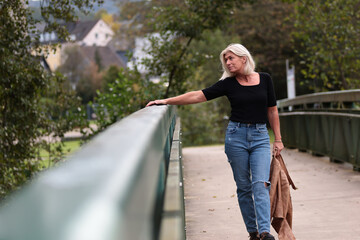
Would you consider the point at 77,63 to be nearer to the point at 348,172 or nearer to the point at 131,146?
the point at 348,172

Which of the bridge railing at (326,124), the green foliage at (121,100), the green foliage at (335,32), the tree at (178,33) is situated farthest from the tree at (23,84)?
the green foliage at (335,32)

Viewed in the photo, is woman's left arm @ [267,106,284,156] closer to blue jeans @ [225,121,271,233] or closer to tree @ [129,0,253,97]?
blue jeans @ [225,121,271,233]

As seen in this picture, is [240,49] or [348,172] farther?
[348,172]

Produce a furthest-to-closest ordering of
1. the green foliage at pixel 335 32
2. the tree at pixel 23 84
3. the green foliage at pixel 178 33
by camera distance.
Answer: the green foliage at pixel 335 32
the green foliage at pixel 178 33
the tree at pixel 23 84

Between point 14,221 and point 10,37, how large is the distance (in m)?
9.50

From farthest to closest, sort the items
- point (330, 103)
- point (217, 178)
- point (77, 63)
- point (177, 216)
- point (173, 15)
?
point (77, 63)
point (173, 15)
point (330, 103)
point (217, 178)
point (177, 216)

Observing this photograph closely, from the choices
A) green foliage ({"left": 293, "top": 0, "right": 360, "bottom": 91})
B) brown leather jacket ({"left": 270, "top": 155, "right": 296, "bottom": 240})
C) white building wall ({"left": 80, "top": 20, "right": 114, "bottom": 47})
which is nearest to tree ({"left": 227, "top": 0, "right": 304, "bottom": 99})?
green foliage ({"left": 293, "top": 0, "right": 360, "bottom": 91})

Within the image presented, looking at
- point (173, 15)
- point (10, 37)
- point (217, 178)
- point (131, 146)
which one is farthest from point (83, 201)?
point (173, 15)

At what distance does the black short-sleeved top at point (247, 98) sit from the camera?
17.5ft

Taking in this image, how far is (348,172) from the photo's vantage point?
10.9 m

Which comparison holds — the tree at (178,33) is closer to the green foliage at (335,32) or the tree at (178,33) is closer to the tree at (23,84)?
the green foliage at (335,32)

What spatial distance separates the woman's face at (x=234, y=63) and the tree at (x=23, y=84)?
4.48m

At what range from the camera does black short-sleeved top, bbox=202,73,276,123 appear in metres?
5.33

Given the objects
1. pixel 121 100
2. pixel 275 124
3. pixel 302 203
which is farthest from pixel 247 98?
pixel 121 100
